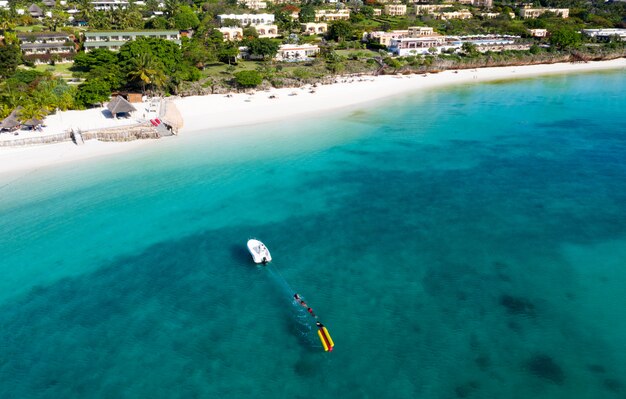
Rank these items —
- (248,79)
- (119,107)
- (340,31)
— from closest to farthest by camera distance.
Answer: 1. (119,107)
2. (248,79)
3. (340,31)

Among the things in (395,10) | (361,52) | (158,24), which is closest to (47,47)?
(158,24)

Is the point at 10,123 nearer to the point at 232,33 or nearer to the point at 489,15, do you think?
the point at 232,33

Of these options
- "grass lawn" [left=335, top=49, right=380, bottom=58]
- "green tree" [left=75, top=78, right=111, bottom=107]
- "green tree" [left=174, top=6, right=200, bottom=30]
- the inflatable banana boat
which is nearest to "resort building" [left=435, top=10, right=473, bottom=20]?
"grass lawn" [left=335, top=49, right=380, bottom=58]

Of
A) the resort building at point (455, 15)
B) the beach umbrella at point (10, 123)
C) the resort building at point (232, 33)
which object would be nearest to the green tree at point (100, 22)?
the resort building at point (232, 33)

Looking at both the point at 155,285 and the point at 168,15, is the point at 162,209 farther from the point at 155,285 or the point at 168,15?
the point at 168,15

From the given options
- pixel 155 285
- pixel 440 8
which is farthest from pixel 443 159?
pixel 440 8
